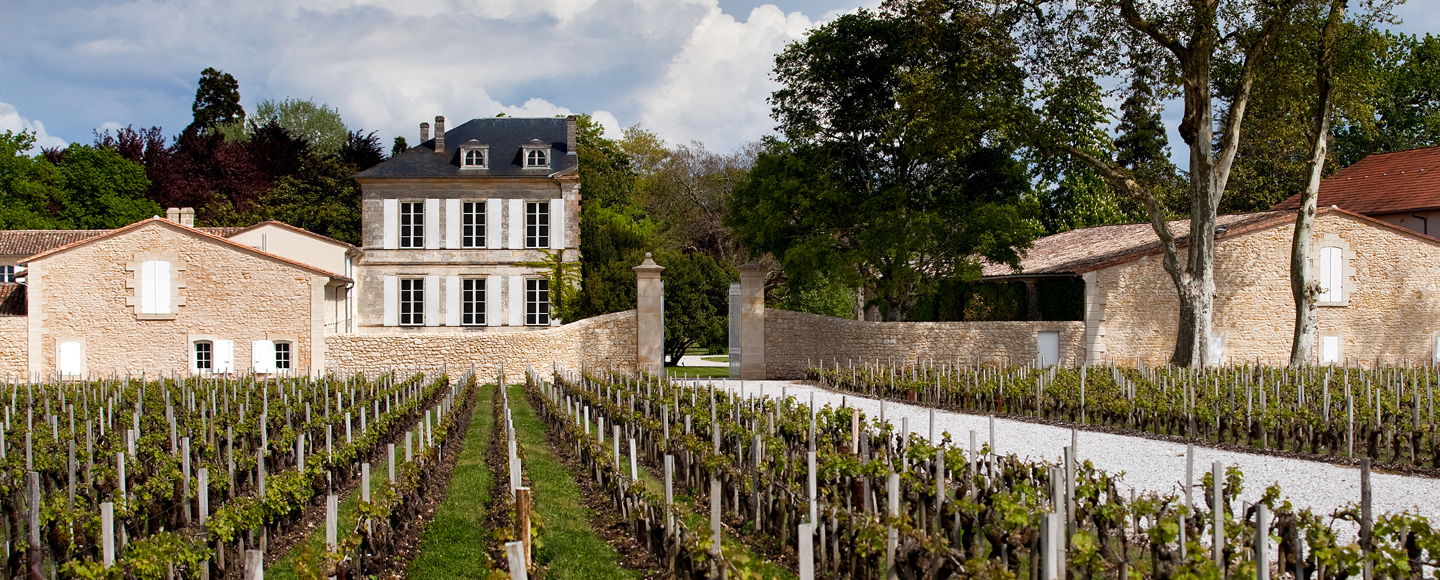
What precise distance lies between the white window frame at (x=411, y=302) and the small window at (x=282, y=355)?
7609mm

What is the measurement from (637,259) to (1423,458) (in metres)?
20.4

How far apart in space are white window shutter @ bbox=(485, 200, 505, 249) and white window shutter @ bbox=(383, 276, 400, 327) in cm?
276

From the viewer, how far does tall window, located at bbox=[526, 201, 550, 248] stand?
29.7 m

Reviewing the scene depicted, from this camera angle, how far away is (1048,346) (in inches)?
859

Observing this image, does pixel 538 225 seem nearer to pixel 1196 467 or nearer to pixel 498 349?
pixel 498 349

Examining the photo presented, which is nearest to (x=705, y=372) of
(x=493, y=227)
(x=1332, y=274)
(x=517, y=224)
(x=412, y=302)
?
(x=517, y=224)

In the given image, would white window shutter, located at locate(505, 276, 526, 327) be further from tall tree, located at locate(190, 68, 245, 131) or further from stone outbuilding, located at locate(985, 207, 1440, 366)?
tall tree, located at locate(190, 68, 245, 131)

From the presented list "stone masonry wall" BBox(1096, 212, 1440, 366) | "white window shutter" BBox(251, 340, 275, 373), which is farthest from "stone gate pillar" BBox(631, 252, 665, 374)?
"stone masonry wall" BBox(1096, 212, 1440, 366)

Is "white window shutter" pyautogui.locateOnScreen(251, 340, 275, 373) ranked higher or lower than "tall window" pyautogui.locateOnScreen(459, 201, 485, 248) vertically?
lower

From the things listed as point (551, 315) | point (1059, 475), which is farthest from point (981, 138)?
point (1059, 475)

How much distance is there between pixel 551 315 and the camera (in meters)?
28.8

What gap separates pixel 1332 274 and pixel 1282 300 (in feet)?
3.98

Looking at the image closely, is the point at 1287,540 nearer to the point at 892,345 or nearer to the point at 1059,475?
the point at 1059,475

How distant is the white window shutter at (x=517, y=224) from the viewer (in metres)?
29.5
